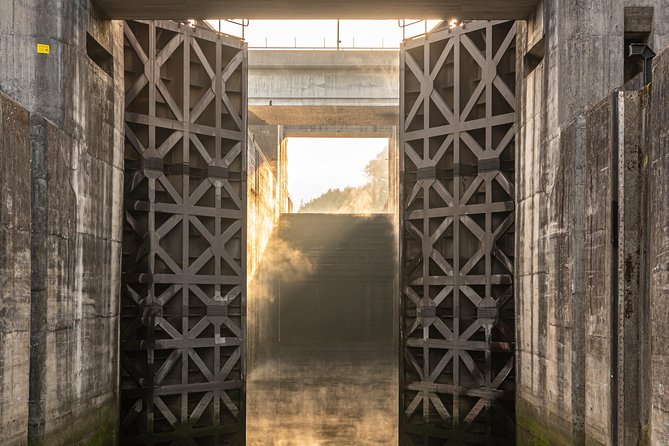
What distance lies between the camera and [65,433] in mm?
9578

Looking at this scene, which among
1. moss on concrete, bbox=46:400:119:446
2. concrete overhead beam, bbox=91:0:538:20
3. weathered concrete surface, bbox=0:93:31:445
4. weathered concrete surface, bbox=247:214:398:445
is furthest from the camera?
weathered concrete surface, bbox=247:214:398:445

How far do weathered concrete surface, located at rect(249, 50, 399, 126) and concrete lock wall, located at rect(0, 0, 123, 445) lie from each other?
14.0 metres

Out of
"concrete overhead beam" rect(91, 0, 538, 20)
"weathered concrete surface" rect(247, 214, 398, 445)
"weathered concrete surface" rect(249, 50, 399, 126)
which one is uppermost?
"weathered concrete surface" rect(249, 50, 399, 126)

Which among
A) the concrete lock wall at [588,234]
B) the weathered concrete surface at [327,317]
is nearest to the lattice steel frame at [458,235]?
the concrete lock wall at [588,234]

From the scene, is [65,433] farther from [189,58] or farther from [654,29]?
[654,29]

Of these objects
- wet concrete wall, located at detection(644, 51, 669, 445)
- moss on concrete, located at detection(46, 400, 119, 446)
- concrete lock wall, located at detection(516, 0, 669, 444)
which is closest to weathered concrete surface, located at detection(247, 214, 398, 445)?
moss on concrete, located at detection(46, 400, 119, 446)

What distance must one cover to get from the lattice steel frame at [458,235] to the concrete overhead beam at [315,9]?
222cm

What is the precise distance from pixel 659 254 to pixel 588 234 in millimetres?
2317

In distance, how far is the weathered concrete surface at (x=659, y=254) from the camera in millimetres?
6516

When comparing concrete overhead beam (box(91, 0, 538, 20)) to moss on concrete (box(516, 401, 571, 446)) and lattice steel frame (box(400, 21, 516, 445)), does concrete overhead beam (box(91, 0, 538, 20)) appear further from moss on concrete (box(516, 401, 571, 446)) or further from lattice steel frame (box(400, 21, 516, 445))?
moss on concrete (box(516, 401, 571, 446))

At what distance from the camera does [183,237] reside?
13805 millimetres

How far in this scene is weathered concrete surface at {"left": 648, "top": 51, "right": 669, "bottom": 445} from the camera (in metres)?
6.52

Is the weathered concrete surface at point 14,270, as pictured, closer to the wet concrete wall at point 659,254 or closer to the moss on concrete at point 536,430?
the wet concrete wall at point 659,254

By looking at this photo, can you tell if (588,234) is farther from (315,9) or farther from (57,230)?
(57,230)
